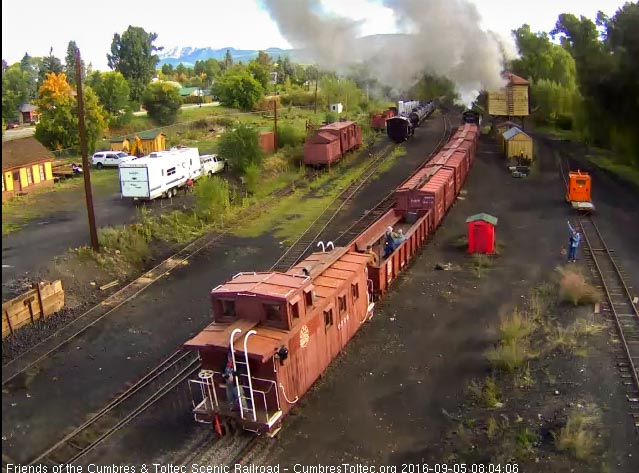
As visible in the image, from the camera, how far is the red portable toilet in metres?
24.2

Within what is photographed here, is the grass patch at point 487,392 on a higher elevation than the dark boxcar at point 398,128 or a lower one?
lower

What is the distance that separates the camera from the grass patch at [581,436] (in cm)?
1141

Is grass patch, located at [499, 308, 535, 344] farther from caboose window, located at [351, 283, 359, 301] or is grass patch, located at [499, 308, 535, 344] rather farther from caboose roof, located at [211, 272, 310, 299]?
caboose roof, located at [211, 272, 310, 299]

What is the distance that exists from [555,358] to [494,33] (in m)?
42.2

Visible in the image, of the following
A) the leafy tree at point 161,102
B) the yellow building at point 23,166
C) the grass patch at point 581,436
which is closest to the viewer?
the grass patch at point 581,436

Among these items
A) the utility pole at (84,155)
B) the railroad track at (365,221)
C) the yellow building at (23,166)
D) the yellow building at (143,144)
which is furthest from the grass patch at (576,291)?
the yellow building at (143,144)

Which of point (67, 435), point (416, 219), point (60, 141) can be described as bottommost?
point (67, 435)

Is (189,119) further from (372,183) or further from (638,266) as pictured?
(638,266)

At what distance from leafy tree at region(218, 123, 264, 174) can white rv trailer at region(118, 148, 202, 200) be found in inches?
158

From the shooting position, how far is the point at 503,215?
101 ft

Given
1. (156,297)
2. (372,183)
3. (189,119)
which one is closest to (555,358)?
(156,297)

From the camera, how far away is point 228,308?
13289mm

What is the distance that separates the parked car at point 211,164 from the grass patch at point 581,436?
1168 inches

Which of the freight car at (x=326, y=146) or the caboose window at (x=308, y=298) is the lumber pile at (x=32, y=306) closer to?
the caboose window at (x=308, y=298)
